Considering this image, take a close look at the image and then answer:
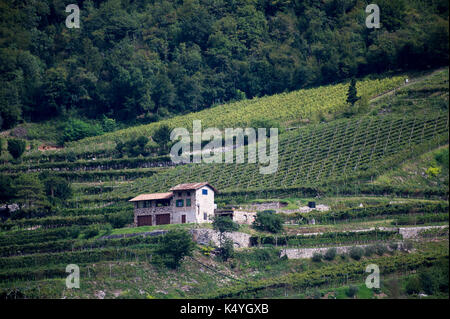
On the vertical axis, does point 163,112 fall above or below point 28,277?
above

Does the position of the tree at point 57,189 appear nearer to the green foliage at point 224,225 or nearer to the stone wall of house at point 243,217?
the stone wall of house at point 243,217

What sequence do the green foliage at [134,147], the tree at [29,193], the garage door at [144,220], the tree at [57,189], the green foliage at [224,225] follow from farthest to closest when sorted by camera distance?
the green foliage at [134,147]
the tree at [57,189]
the tree at [29,193]
the garage door at [144,220]
the green foliage at [224,225]

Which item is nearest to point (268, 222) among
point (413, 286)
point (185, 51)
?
point (413, 286)

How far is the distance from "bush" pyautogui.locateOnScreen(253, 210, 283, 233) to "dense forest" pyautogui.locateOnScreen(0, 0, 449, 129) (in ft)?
104

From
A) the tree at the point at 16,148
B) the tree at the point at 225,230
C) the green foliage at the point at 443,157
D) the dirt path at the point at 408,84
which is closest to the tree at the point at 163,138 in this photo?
the tree at the point at 16,148

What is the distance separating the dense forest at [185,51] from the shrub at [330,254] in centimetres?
3423

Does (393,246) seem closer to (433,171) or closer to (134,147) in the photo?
(433,171)

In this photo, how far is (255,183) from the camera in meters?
71.9

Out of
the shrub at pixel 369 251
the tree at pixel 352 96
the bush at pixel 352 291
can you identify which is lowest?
the bush at pixel 352 291

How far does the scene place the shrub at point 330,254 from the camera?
58.4m

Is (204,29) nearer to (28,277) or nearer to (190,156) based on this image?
(190,156)

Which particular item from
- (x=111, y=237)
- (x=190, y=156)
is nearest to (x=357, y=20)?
(x=190, y=156)

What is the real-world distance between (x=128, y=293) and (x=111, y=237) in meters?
9.12

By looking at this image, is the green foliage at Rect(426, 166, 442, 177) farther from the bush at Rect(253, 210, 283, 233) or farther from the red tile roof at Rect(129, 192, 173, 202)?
the red tile roof at Rect(129, 192, 173, 202)
